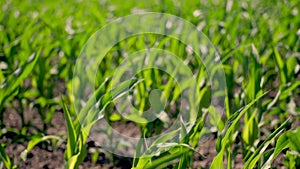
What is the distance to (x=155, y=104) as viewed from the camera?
1947mm

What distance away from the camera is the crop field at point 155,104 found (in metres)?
1.45

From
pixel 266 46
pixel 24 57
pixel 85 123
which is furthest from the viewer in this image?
pixel 266 46

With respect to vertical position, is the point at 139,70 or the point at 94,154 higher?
the point at 139,70

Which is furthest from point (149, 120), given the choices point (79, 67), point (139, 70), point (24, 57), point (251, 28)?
point (251, 28)

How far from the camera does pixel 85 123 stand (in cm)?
147

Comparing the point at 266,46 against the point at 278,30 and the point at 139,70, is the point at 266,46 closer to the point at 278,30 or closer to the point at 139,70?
the point at 278,30

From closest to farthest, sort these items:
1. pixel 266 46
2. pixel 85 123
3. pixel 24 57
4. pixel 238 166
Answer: pixel 85 123
pixel 238 166
pixel 24 57
pixel 266 46

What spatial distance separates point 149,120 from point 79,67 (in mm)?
386

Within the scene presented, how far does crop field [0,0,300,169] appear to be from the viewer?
1446mm

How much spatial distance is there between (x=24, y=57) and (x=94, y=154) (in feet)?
2.00

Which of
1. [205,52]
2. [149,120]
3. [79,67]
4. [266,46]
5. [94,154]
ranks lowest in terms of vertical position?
[94,154]

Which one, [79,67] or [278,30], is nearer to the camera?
[79,67]

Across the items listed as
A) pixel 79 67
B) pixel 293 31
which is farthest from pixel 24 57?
pixel 293 31

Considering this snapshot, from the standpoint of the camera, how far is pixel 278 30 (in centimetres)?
307
